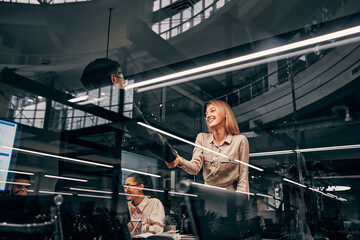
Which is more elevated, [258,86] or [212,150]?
[258,86]

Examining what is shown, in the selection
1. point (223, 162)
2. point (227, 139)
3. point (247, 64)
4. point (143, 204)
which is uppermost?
point (247, 64)

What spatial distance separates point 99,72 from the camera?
3.47 metres

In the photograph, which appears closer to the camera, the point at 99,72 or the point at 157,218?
the point at 157,218

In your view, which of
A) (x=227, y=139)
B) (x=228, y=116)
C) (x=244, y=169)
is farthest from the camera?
(x=228, y=116)

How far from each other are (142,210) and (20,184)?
1.80m

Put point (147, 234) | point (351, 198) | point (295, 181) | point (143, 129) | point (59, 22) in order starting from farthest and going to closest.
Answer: point (59, 22) < point (143, 129) < point (147, 234) < point (295, 181) < point (351, 198)

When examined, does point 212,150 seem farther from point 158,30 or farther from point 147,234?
point 158,30

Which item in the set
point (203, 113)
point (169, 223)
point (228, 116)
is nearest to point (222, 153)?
point (228, 116)

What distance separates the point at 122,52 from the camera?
3.85 meters

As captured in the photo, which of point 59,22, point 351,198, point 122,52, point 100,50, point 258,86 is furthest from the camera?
point 59,22

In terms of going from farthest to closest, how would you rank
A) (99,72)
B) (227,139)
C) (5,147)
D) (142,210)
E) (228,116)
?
(99,72) → (5,147) → (142,210) → (228,116) → (227,139)

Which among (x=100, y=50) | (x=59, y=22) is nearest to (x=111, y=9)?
(x=100, y=50)

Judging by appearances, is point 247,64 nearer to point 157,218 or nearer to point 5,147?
point 157,218

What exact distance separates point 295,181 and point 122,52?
2739 mm
